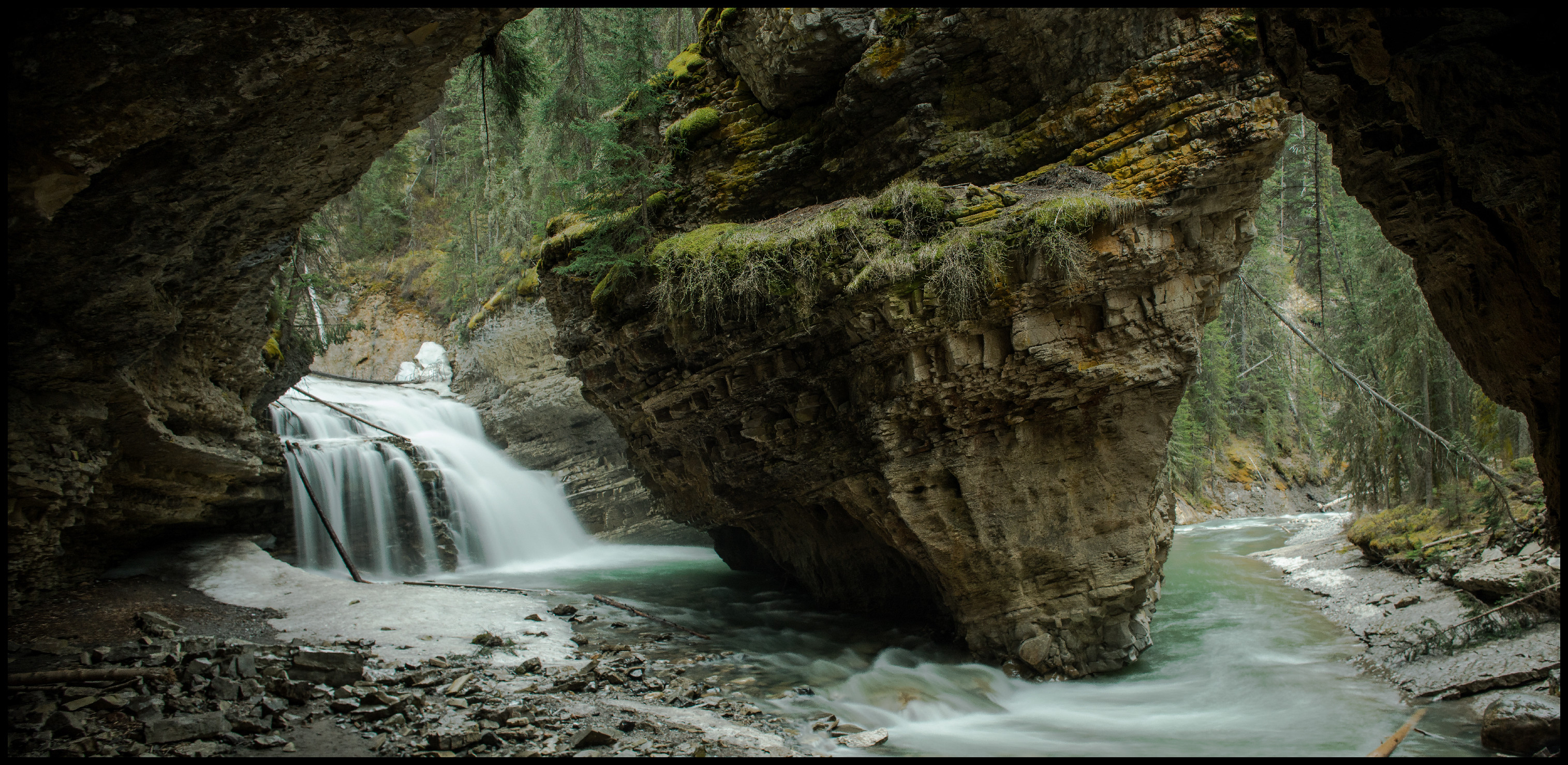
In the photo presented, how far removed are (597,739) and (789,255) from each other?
17.5ft

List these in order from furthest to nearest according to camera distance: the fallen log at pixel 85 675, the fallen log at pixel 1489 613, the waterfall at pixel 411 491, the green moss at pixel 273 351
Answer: the waterfall at pixel 411 491 < the green moss at pixel 273 351 < the fallen log at pixel 1489 613 < the fallen log at pixel 85 675

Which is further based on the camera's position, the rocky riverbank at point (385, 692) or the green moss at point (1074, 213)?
the green moss at point (1074, 213)

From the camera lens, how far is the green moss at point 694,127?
1013 centimetres

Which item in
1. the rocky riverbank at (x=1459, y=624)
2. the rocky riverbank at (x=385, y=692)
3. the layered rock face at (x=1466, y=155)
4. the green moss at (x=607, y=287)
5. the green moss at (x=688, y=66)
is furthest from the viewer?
the green moss at (x=688, y=66)

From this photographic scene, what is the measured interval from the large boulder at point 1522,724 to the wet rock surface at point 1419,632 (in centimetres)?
50

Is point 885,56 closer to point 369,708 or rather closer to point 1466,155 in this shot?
point 1466,155

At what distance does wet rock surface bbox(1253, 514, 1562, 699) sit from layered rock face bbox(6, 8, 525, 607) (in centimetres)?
879

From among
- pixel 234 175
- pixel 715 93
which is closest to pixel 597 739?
pixel 234 175

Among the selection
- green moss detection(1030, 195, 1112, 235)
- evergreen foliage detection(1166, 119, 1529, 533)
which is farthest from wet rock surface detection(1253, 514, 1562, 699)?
green moss detection(1030, 195, 1112, 235)

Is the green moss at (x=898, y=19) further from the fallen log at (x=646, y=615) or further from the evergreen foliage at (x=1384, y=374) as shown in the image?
the fallen log at (x=646, y=615)

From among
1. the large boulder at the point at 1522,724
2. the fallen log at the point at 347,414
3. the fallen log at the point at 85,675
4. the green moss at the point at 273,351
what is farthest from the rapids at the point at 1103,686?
the fallen log at the point at 347,414

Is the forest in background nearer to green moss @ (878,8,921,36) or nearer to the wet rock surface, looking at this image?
the wet rock surface

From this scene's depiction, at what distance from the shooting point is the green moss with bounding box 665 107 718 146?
33.2 feet

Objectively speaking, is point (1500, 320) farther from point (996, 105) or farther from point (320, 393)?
point (320, 393)
